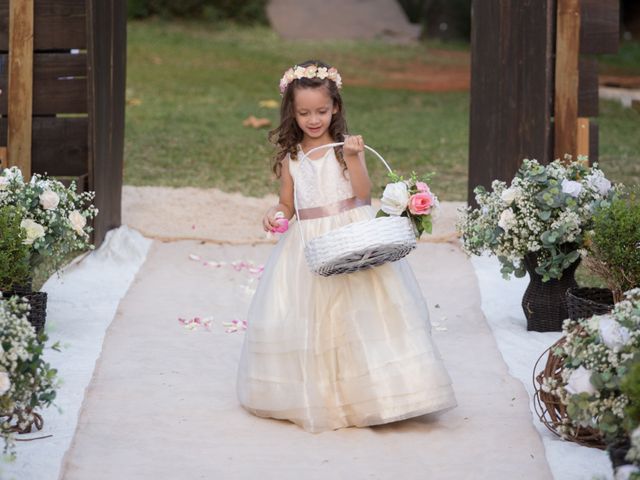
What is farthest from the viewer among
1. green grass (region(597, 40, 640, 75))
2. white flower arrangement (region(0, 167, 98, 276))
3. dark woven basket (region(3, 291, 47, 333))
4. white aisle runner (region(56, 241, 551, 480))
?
green grass (region(597, 40, 640, 75))

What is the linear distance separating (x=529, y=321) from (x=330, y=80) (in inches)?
69.8

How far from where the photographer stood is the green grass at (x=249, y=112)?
10.1 meters

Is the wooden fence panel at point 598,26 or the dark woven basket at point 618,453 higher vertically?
the wooden fence panel at point 598,26

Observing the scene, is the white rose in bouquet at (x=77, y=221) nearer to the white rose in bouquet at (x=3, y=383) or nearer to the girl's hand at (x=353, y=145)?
the girl's hand at (x=353, y=145)

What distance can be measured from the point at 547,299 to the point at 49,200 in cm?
232

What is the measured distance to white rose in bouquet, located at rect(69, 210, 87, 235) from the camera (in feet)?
17.9

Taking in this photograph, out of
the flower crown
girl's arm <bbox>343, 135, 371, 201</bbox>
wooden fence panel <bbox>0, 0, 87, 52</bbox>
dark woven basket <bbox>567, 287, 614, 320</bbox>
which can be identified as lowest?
dark woven basket <bbox>567, 287, 614, 320</bbox>

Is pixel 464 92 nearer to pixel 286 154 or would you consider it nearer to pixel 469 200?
pixel 469 200

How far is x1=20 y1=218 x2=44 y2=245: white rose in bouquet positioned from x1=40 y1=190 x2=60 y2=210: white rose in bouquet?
0.50 ft

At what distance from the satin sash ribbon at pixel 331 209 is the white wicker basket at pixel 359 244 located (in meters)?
0.39

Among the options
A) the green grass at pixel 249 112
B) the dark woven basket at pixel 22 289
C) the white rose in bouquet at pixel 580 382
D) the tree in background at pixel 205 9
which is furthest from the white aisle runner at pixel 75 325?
the tree in background at pixel 205 9

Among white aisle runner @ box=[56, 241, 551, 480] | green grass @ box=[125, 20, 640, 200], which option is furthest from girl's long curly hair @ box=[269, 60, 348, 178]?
green grass @ box=[125, 20, 640, 200]

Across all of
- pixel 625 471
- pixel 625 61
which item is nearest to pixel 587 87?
pixel 625 471

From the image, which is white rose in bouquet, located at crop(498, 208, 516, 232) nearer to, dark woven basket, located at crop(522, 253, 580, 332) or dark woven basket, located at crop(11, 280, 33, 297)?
dark woven basket, located at crop(522, 253, 580, 332)
